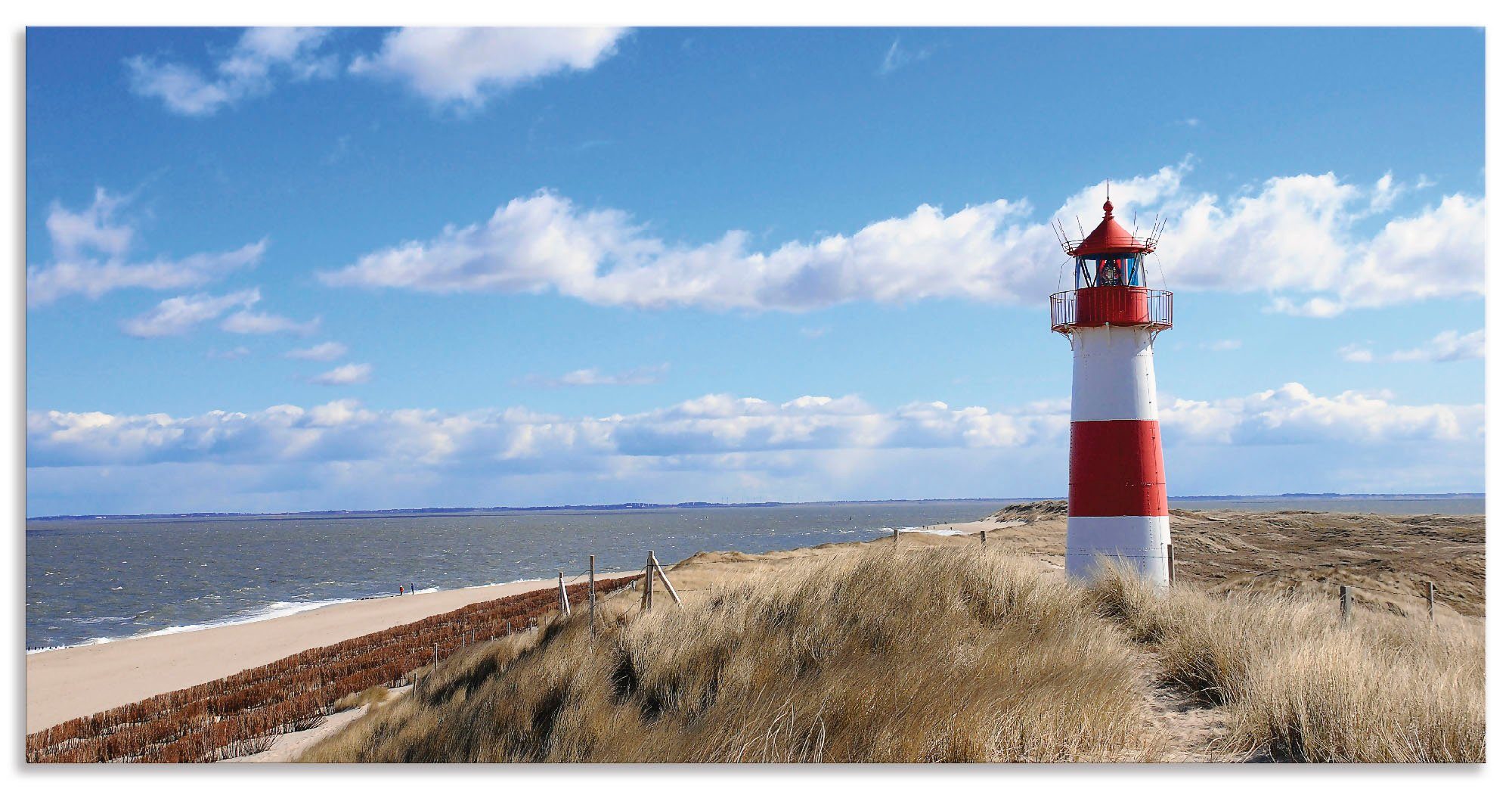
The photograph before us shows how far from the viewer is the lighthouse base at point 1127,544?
29.3 feet

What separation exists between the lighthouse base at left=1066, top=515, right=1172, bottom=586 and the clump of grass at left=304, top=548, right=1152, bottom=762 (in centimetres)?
215

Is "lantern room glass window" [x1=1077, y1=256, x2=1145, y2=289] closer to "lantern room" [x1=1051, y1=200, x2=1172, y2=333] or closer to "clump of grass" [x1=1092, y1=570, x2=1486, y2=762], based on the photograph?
"lantern room" [x1=1051, y1=200, x2=1172, y2=333]

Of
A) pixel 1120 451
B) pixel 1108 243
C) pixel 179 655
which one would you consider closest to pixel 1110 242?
pixel 1108 243

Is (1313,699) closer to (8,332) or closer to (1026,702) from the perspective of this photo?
(1026,702)

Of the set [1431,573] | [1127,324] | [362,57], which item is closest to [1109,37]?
[1127,324]

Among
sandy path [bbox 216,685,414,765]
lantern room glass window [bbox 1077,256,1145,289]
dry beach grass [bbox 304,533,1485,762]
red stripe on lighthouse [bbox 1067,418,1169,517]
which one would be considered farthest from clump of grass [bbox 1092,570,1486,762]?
sandy path [bbox 216,685,414,765]

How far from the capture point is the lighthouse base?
29.3 feet

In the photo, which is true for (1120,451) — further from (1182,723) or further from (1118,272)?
(1182,723)

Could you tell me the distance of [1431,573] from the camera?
16188 millimetres

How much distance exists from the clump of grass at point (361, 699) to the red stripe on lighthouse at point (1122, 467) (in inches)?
328

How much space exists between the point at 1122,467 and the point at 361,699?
29.7 feet

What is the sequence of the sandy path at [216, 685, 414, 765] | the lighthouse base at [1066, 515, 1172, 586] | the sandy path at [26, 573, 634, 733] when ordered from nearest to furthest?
the sandy path at [216, 685, 414, 765], the lighthouse base at [1066, 515, 1172, 586], the sandy path at [26, 573, 634, 733]

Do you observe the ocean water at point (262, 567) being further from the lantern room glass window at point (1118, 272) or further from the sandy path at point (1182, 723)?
the lantern room glass window at point (1118, 272)

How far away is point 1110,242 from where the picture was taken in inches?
359
